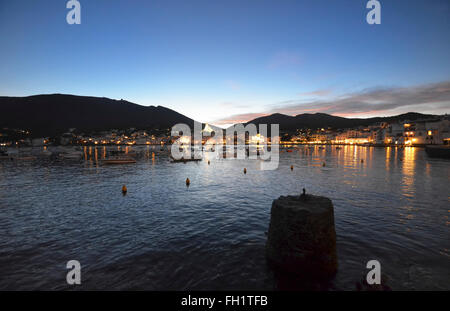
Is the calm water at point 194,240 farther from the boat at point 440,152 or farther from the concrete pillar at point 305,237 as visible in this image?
the boat at point 440,152

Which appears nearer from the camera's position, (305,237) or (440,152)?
(305,237)

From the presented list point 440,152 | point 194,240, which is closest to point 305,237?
point 194,240

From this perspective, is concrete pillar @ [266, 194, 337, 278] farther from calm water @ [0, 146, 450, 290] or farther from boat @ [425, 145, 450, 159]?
boat @ [425, 145, 450, 159]

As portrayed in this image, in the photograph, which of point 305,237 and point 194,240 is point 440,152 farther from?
point 194,240

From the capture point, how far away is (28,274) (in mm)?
8164

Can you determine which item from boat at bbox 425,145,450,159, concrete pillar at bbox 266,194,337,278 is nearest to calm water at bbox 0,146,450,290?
concrete pillar at bbox 266,194,337,278

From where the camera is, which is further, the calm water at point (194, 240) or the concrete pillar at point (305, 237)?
the calm water at point (194, 240)

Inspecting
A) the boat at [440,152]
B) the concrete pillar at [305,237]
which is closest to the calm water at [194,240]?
the concrete pillar at [305,237]

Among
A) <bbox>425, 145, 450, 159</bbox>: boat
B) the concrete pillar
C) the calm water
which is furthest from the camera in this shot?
<bbox>425, 145, 450, 159</bbox>: boat

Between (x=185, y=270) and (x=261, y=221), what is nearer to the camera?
(x=185, y=270)

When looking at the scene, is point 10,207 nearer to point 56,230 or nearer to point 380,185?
point 56,230

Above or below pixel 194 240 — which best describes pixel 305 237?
above
